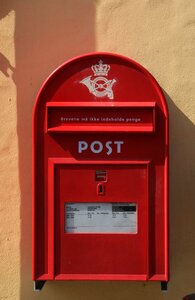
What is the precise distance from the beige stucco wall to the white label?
0.45m

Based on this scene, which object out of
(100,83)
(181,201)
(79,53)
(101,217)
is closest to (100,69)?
(100,83)

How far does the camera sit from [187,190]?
290cm

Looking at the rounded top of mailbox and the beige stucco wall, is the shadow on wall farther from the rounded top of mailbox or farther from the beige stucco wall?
the rounded top of mailbox

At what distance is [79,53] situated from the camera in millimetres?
2895

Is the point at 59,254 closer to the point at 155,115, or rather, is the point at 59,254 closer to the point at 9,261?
the point at 9,261

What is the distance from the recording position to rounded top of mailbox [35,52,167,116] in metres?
2.56

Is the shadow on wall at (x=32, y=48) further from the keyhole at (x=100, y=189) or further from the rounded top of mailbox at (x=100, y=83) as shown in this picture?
the keyhole at (x=100, y=189)

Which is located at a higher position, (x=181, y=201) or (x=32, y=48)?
(x=32, y=48)

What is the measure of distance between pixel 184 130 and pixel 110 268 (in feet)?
3.17

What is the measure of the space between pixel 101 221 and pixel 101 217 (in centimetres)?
2

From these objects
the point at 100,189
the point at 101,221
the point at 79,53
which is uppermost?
the point at 79,53

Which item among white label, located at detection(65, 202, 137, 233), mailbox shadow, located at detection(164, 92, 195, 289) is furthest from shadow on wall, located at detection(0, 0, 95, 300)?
mailbox shadow, located at detection(164, 92, 195, 289)

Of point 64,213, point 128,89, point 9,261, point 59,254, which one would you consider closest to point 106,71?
point 128,89

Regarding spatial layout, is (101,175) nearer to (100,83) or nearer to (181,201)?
(100,83)
